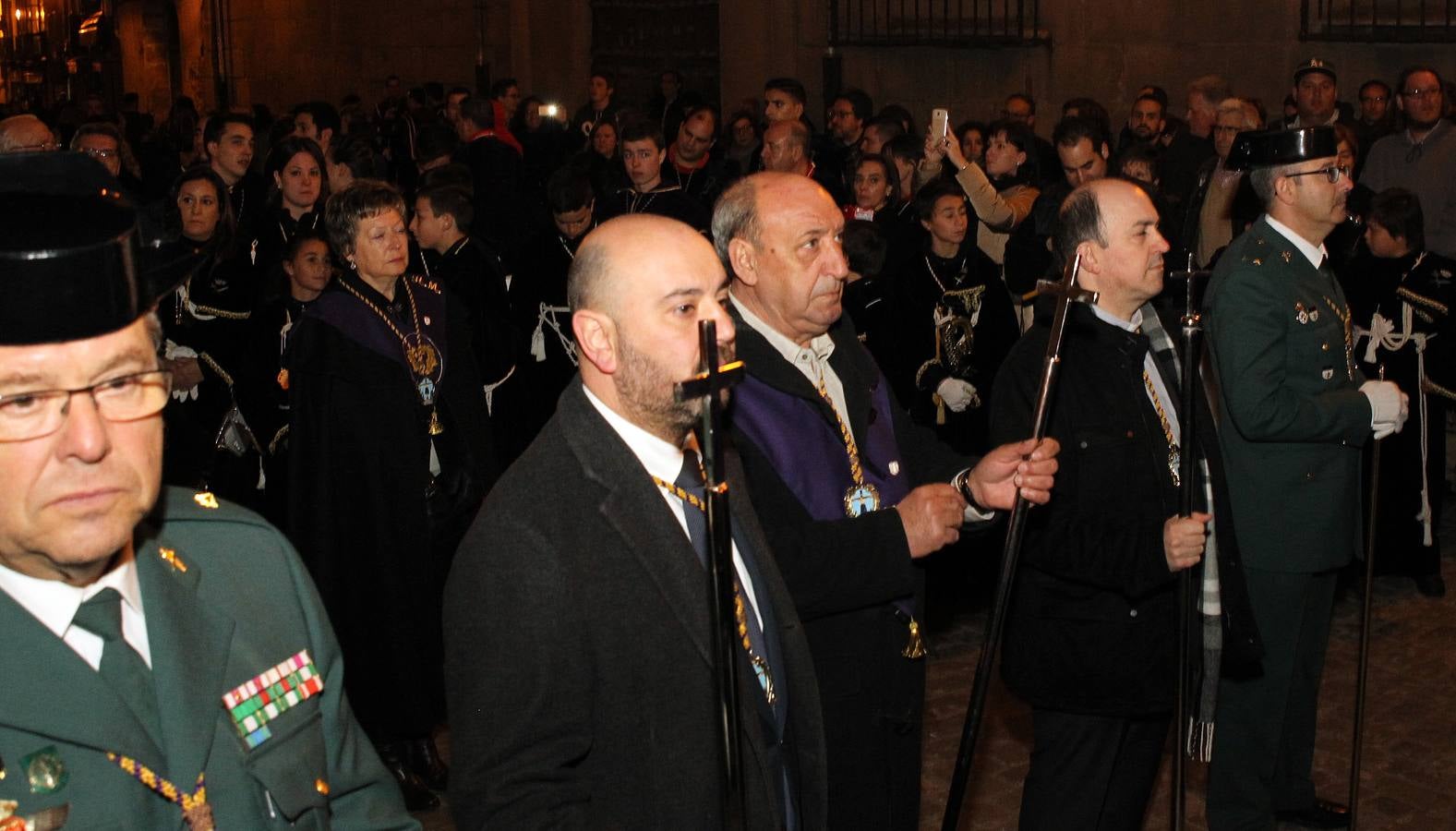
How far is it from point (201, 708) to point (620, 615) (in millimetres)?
736

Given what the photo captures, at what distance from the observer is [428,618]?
5.81 m

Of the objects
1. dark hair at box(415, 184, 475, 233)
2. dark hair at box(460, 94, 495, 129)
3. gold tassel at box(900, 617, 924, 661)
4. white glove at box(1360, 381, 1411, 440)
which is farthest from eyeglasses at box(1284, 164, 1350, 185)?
dark hair at box(460, 94, 495, 129)

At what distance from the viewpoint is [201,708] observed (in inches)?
89.0

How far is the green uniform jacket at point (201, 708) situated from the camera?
2105 millimetres

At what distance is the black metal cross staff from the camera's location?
2.58 m

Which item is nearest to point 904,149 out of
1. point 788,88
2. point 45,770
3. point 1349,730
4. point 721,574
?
point 788,88

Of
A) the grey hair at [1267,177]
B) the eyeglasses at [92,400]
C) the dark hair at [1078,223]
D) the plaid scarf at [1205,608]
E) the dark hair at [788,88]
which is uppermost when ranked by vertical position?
the dark hair at [788,88]

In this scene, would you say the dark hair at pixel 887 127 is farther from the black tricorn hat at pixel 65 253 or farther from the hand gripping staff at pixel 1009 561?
the black tricorn hat at pixel 65 253

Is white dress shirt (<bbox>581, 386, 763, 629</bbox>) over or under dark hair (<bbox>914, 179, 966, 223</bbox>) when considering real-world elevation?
under

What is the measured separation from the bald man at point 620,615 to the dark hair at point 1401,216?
18.0 feet

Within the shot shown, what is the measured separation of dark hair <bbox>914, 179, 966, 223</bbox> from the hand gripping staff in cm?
404

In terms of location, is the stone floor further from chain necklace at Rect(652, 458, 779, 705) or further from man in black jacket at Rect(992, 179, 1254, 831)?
chain necklace at Rect(652, 458, 779, 705)

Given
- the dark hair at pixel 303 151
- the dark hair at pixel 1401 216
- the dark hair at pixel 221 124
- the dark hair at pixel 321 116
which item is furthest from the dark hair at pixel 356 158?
the dark hair at pixel 1401 216

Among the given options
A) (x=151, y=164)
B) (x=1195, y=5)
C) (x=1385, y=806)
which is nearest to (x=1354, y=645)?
(x=1385, y=806)
